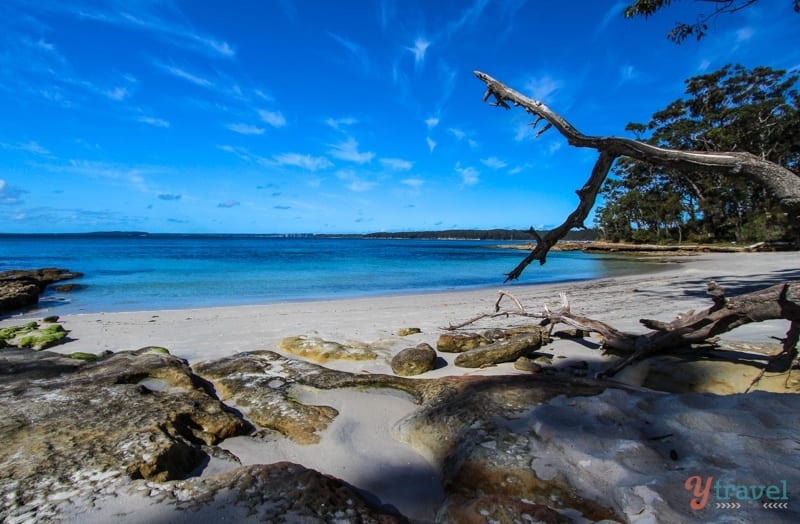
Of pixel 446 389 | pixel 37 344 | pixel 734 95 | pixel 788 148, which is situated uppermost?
pixel 734 95

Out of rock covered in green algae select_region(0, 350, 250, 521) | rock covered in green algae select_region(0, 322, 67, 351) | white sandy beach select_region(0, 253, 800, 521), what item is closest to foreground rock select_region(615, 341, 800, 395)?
white sandy beach select_region(0, 253, 800, 521)

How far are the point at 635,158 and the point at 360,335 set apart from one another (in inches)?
192

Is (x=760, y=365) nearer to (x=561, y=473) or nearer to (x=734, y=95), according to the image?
(x=561, y=473)

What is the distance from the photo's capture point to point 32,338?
6.27m

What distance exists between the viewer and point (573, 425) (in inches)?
96.9

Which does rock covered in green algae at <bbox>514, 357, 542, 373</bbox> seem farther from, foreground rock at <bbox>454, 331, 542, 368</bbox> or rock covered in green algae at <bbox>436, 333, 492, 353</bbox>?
rock covered in green algae at <bbox>436, 333, 492, 353</bbox>

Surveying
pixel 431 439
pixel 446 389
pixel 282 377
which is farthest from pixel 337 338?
pixel 431 439

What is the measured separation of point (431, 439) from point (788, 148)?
4524cm

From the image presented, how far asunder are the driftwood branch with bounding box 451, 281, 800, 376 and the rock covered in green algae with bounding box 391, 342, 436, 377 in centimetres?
190

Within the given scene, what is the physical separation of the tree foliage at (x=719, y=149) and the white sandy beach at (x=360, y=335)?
64.2 feet

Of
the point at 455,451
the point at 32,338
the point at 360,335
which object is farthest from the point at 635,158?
the point at 32,338

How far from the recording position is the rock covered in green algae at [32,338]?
6051mm

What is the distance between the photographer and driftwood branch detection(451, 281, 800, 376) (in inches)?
132

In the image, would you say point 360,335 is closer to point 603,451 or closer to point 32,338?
point 603,451
